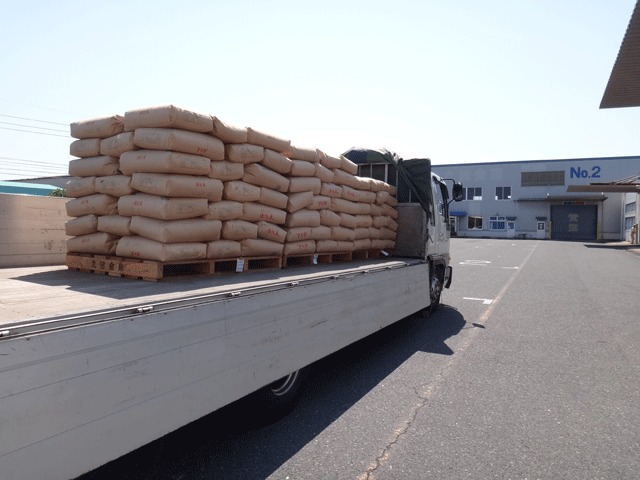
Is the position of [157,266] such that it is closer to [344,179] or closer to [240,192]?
[240,192]

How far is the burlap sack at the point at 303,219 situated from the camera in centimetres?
517

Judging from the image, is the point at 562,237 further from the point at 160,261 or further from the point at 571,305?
the point at 160,261

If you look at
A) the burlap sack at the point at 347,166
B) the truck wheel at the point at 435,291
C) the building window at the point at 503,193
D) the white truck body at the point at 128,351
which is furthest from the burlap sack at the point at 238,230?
the building window at the point at 503,193

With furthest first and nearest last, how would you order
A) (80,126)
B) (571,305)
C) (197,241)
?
(571,305) → (80,126) → (197,241)

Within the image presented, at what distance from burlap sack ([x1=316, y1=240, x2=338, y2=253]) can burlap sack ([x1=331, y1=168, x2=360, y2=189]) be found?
804 millimetres

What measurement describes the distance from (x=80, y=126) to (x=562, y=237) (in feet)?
176

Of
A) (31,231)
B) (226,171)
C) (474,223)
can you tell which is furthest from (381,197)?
(474,223)

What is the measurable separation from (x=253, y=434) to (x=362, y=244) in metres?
3.61

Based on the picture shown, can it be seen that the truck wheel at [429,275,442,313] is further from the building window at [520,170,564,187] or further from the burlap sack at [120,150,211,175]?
the building window at [520,170,564,187]

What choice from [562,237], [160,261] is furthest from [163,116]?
[562,237]

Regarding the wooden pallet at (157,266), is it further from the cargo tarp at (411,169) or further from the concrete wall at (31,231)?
the cargo tarp at (411,169)

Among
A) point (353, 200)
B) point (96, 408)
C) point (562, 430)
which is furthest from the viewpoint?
point (353, 200)

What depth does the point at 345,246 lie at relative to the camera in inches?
Answer: 245

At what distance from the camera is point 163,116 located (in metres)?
3.86
